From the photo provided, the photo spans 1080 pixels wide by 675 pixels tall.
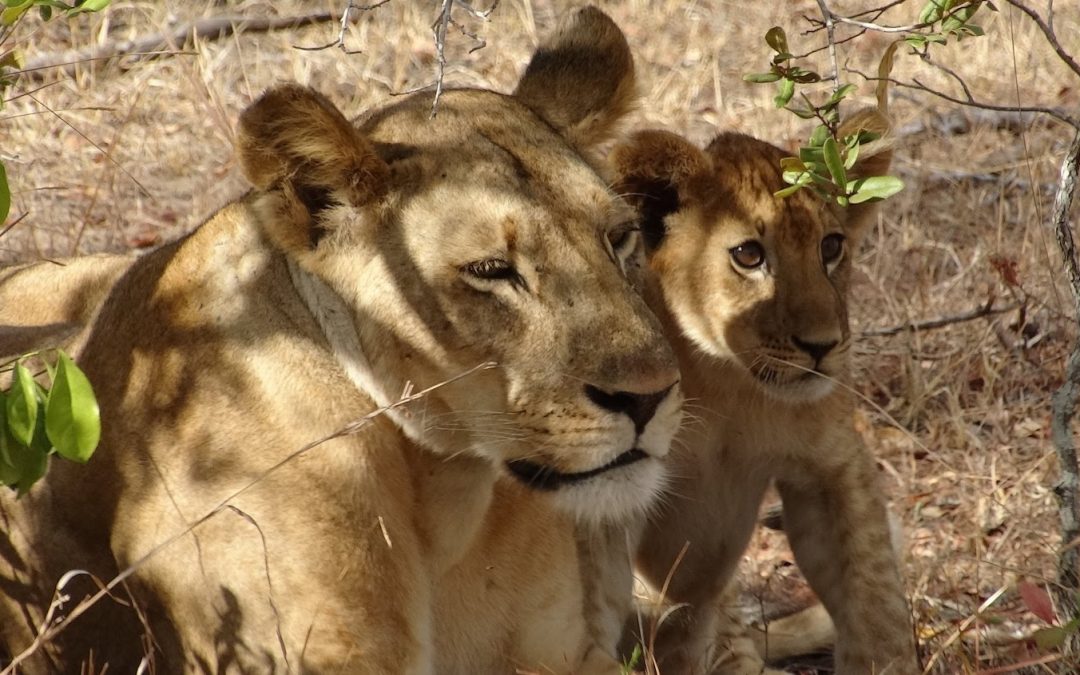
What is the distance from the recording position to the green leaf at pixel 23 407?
5.83 ft

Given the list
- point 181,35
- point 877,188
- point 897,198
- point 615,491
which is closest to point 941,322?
point 897,198

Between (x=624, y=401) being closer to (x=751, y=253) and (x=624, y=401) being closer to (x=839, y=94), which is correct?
(x=839, y=94)

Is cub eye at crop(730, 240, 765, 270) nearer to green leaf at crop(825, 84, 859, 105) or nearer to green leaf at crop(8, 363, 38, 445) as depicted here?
green leaf at crop(825, 84, 859, 105)

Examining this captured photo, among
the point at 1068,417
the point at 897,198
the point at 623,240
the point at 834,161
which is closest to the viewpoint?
the point at 834,161

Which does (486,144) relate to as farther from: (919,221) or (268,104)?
(919,221)

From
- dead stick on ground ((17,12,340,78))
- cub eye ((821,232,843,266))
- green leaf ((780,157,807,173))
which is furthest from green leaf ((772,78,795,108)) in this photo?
dead stick on ground ((17,12,340,78))

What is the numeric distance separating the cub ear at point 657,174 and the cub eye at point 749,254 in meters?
0.18

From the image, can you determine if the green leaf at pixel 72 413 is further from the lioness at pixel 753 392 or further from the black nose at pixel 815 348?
the black nose at pixel 815 348

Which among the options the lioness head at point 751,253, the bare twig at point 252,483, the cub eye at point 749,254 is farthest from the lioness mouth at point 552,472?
the cub eye at point 749,254

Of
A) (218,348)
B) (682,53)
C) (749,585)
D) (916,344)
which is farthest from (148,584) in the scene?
(682,53)

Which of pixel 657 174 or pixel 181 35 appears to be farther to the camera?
pixel 181 35

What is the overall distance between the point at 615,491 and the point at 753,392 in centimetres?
117

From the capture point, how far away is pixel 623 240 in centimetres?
235

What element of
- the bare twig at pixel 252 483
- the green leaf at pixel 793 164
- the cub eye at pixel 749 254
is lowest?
the cub eye at pixel 749 254
